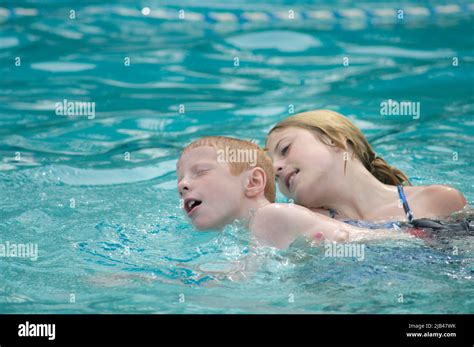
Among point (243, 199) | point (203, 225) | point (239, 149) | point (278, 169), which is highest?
point (239, 149)

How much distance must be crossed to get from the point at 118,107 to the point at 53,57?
4.19ft

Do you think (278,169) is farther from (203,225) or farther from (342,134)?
(203,225)

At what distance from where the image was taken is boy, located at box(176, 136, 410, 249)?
421 cm

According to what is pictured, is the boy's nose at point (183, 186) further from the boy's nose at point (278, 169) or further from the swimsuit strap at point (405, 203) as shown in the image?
the swimsuit strap at point (405, 203)

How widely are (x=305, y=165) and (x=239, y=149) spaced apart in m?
0.39

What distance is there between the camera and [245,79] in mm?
8172

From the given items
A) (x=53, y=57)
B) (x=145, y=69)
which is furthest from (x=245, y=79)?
(x=53, y=57)

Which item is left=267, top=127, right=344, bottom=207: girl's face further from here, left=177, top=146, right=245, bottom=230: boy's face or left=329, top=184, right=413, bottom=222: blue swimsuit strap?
left=177, top=146, right=245, bottom=230: boy's face

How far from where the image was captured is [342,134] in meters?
4.99

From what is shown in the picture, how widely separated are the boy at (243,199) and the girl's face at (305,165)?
5.3 inches

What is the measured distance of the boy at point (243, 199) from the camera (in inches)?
166

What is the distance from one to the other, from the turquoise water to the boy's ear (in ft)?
0.70

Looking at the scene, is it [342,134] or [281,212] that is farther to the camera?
[342,134]

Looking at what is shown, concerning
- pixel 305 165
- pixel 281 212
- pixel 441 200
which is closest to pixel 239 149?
pixel 305 165
